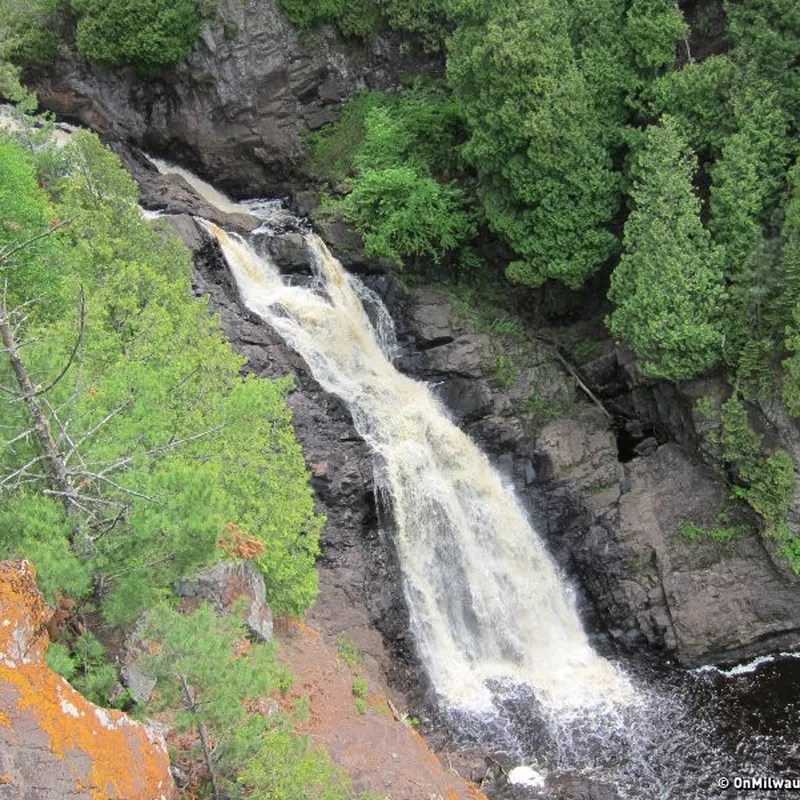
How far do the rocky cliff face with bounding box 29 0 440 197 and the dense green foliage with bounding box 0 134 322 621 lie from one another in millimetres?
10318

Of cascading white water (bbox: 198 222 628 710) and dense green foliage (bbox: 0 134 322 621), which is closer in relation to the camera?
dense green foliage (bbox: 0 134 322 621)

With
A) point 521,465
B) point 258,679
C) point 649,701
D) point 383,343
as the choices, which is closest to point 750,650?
point 649,701

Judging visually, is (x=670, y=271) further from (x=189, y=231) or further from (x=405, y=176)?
(x=189, y=231)

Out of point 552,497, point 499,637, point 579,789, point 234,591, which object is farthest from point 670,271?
point 234,591

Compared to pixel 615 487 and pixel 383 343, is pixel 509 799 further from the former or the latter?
pixel 383 343

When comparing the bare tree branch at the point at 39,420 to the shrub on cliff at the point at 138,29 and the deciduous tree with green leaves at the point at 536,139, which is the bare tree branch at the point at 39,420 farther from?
the shrub on cliff at the point at 138,29

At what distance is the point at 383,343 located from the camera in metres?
25.9

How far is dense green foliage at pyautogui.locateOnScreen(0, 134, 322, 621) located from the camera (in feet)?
31.7

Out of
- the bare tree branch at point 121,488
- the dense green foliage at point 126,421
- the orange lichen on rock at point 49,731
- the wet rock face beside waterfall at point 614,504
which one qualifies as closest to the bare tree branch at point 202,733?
the orange lichen on rock at point 49,731

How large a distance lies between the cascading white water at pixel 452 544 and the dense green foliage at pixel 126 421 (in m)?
4.51

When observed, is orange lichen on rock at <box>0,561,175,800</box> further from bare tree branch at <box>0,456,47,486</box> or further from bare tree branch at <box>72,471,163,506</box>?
bare tree branch at <box>72,471,163,506</box>

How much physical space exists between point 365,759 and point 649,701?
875cm

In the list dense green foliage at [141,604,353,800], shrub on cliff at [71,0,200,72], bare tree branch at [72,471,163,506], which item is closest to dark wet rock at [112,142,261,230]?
shrub on cliff at [71,0,200,72]

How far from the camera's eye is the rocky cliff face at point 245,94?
3170 centimetres
